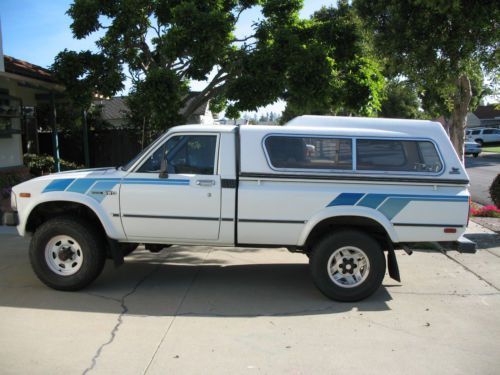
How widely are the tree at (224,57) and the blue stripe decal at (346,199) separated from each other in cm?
403

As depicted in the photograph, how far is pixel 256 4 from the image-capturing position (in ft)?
32.8

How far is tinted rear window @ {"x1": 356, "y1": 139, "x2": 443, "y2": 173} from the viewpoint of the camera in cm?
539

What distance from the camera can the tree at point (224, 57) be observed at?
852 centimetres

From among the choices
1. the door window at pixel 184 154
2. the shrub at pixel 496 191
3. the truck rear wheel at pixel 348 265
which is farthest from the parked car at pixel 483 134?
the door window at pixel 184 154

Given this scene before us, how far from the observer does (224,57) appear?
9938 mm

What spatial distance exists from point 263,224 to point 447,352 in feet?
7.31

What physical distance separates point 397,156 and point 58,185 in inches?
154

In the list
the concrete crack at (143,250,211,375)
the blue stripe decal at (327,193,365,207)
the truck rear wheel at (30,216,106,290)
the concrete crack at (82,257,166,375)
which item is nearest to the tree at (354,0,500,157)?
the blue stripe decal at (327,193,365,207)

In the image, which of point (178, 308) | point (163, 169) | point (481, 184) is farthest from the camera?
point (481, 184)

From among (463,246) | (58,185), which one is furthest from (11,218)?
(463,246)

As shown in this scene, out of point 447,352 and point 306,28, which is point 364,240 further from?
point 306,28

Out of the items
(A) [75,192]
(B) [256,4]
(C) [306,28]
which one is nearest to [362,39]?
(C) [306,28]

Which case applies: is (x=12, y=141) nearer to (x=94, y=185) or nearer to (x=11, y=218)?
(x=11, y=218)

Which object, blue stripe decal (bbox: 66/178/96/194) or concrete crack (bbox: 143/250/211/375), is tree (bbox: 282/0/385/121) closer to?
concrete crack (bbox: 143/250/211/375)
